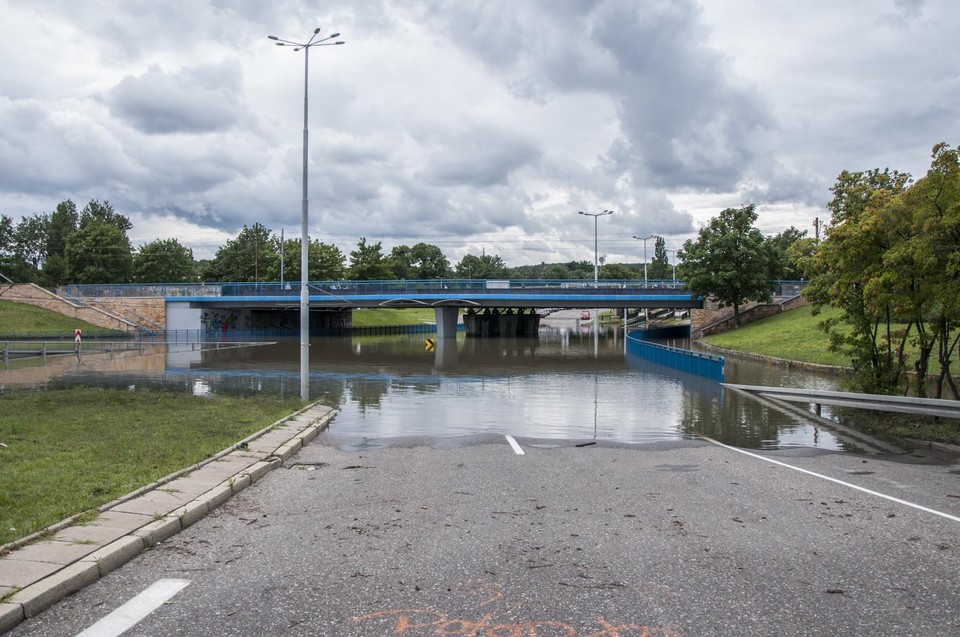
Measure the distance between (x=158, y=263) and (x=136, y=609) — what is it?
10123 cm

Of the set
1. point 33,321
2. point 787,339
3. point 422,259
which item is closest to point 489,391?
point 787,339

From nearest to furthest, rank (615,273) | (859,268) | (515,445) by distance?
(515,445) < (859,268) < (615,273)

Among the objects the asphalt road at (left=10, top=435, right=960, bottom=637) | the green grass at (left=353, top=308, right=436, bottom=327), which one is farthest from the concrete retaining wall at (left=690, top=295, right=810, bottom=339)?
the asphalt road at (left=10, top=435, right=960, bottom=637)

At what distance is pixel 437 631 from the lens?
193 inches

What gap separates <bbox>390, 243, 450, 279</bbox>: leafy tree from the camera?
441 feet

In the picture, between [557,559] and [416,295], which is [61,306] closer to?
[416,295]

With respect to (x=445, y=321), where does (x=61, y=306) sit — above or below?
above

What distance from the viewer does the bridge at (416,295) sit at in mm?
63469

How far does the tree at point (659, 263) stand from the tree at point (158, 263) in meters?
99.1

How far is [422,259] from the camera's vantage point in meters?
138

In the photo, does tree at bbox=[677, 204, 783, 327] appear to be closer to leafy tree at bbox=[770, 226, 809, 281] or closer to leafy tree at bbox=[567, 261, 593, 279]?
leafy tree at bbox=[770, 226, 809, 281]

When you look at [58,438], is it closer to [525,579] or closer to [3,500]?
[3,500]

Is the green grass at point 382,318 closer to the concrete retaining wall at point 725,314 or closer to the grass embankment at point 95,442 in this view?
the concrete retaining wall at point 725,314

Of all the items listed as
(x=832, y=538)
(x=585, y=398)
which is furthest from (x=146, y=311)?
(x=832, y=538)
